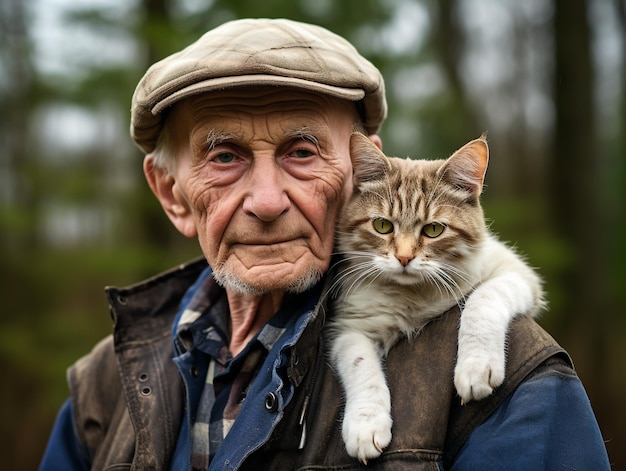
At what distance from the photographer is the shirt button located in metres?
1.97

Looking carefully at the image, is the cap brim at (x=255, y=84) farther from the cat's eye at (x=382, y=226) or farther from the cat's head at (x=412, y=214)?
the cat's eye at (x=382, y=226)

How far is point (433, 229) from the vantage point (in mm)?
2559

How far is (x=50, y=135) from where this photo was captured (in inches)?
443

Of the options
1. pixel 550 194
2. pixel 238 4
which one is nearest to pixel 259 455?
pixel 238 4

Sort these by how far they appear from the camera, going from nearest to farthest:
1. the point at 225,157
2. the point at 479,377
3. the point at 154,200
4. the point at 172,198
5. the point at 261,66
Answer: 1. the point at 479,377
2. the point at 261,66
3. the point at 225,157
4. the point at 172,198
5. the point at 154,200

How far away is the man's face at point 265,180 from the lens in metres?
2.26

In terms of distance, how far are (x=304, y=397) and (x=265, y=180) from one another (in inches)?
30.0

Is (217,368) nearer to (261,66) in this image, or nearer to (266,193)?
(266,193)

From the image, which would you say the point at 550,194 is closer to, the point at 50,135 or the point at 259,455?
the point at 259,455

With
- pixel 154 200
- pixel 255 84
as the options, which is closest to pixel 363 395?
pixel 255 84

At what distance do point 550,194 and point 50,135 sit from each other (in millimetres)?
8538

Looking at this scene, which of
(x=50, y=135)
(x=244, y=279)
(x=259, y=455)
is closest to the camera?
(x=259, y=455)

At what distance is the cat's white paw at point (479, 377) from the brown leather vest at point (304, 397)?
0.04 meters

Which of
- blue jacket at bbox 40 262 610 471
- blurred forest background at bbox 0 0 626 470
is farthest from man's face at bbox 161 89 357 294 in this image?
blurred forest background at bbox 0 0 626 470
